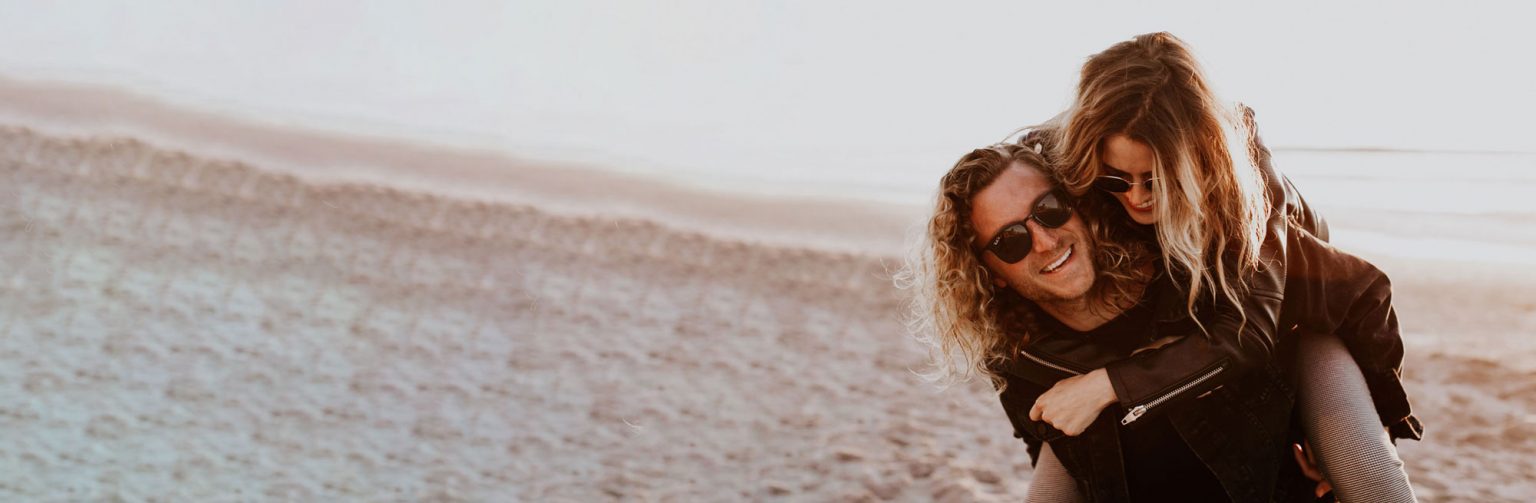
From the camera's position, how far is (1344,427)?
2.77 meters

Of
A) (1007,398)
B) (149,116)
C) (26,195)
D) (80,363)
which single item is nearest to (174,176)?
(26,195)

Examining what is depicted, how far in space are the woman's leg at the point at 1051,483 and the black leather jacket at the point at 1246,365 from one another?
159mm

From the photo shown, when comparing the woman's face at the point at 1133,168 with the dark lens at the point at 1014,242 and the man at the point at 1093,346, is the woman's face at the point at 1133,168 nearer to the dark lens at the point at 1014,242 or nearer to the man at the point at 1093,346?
the man at the point at 1093,346

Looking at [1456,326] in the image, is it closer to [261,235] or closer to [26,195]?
[261,235]

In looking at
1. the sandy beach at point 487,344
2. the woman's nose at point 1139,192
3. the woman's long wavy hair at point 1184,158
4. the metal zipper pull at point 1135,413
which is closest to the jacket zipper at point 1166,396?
the metal zipper pull at point 1135,413

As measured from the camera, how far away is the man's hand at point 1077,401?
2787 millimetres

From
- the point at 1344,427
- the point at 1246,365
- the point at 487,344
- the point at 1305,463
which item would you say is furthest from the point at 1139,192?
the point at 487,344

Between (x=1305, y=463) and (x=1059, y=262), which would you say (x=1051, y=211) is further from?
(x=1305, y=463)

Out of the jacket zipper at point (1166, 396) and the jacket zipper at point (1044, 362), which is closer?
the jacket zipper at point (1166, 396)

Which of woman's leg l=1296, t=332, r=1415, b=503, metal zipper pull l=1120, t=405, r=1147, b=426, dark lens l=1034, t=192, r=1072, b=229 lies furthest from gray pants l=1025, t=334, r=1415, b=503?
dark lens l=1034, t=192, r=1072, b=229

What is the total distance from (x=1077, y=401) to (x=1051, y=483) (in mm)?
461

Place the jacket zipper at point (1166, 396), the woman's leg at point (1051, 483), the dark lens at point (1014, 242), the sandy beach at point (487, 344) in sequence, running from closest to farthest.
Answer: the jacket zipper at point (1166, 396), the dark lens at point (1014, 242), the woman's leg at point (1051, 483), the sandy beach at point (487, 344)

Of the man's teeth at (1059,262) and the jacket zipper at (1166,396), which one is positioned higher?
the man's teeth at (1059,262)

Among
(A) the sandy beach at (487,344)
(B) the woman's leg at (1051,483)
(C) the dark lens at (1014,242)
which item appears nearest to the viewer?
(C) the dark lens at (1014,242)
